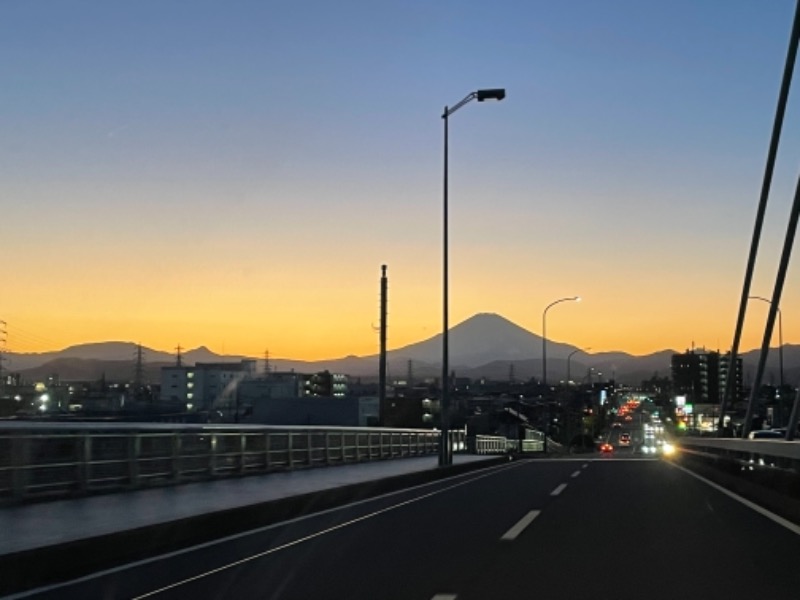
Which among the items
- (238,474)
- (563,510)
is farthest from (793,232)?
(238,474)

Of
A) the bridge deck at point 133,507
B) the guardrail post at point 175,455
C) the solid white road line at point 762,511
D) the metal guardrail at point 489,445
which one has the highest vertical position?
the guardrail post at point 175,455

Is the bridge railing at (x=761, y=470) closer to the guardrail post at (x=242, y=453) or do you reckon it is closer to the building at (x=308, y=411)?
the guardrail post at (x=242, y=453)

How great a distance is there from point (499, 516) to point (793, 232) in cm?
1600

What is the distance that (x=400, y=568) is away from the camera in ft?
36.5

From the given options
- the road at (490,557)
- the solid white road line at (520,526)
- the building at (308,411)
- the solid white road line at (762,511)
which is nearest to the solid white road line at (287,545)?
the road at (490,557)

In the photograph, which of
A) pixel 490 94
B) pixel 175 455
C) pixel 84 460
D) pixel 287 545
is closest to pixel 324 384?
pixel 490 94

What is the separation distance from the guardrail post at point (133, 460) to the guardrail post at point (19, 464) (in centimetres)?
325

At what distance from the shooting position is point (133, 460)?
19.3 metres

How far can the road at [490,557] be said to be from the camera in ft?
32.0

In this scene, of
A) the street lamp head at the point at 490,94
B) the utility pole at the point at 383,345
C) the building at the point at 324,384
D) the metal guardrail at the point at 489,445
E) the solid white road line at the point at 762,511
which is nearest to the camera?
the solid white road line at the point at 762,511

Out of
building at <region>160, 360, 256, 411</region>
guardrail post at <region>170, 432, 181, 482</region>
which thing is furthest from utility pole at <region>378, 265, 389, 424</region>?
building at <region>160, 360, 256, 411</region>

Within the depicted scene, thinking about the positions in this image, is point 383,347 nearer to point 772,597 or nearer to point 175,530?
point 175,530

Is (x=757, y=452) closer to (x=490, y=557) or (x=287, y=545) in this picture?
(x=490, y=557)

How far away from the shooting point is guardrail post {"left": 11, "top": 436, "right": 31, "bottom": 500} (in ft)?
51.5
